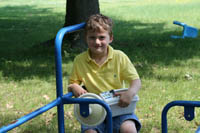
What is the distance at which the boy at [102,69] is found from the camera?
2.40m

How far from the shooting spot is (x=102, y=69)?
251 centimetres

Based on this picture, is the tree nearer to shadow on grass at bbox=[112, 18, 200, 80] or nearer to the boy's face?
shadow on grass at bbox=[112, 18, 200, 80]

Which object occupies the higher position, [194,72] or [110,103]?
[110,103]

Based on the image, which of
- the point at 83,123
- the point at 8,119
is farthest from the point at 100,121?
the point at 8,119

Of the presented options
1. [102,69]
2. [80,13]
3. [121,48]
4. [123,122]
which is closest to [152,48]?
[121,48]

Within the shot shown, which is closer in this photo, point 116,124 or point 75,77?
point 116,124

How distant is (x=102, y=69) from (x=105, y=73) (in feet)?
0.12

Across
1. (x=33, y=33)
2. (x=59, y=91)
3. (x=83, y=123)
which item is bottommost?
(x=33, y=33)

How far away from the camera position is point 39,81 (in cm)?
489

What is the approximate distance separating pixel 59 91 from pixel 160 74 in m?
3.00

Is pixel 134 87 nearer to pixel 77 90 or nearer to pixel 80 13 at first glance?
pixel 77 90

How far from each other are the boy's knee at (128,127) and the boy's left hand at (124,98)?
0.14 m

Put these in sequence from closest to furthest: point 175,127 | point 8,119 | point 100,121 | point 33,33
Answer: point 100,121 → point 175,127 → point 8,119 → point 33,33

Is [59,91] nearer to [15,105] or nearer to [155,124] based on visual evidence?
[155,124]
